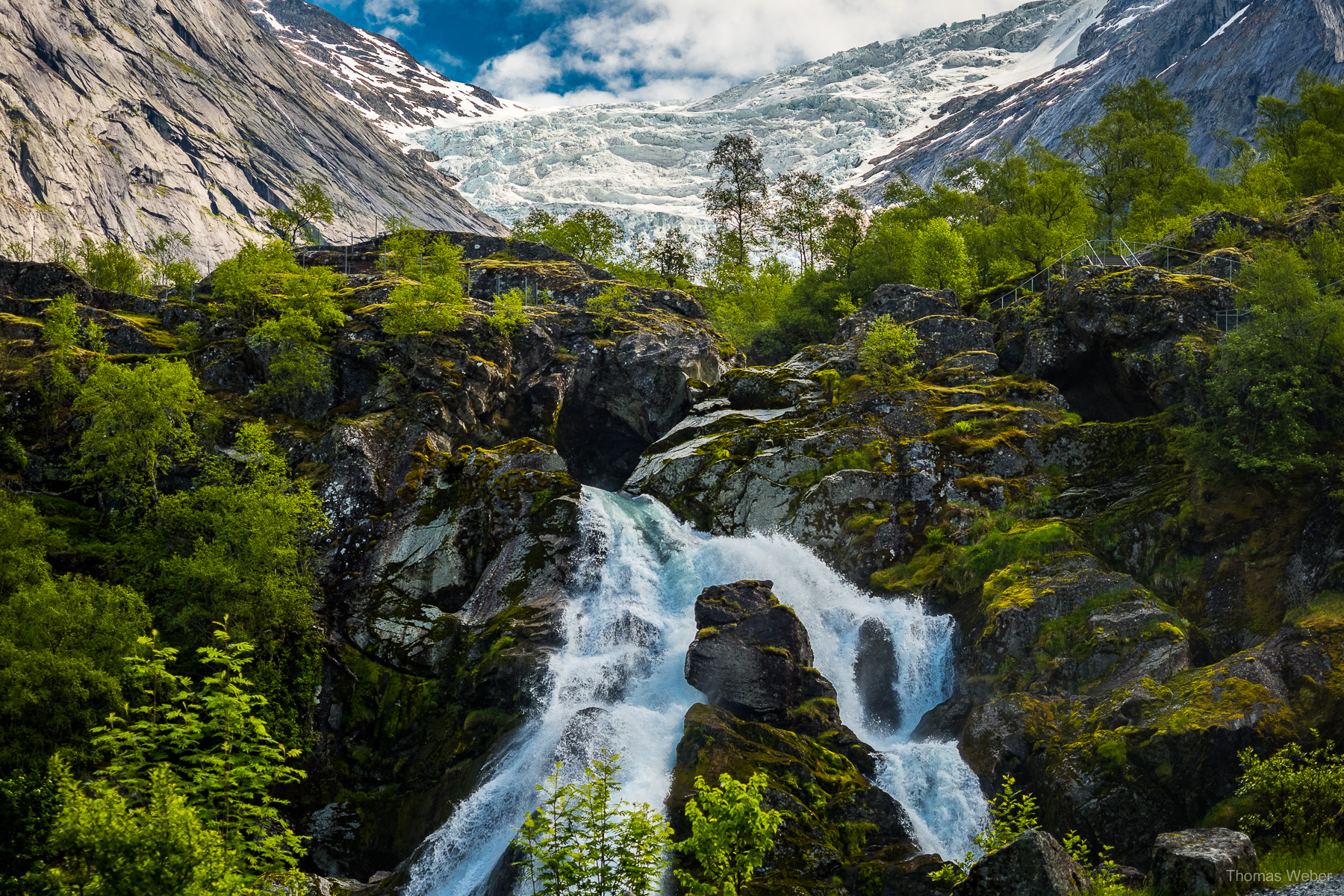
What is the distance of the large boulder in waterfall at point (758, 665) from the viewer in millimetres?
29359

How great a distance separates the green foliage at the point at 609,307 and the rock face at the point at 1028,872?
45.9 m

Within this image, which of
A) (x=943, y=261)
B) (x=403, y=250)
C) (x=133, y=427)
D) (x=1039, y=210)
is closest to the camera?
(x=133, y=427)

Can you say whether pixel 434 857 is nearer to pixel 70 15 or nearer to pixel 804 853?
pixel 804 853

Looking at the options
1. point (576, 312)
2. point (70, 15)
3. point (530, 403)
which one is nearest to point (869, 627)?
point (530, 403)

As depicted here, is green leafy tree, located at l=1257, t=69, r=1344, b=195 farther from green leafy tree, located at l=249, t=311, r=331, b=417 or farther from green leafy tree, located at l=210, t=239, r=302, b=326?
green leafy tree, located at l=210, t=239, r=302, b=326

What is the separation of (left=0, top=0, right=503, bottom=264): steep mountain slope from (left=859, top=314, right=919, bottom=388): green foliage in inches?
5233

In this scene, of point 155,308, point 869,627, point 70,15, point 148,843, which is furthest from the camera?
point 70,15

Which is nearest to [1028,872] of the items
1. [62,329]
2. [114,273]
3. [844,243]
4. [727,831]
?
[727,831]

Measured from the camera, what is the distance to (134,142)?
16075cm

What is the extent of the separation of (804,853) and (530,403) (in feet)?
114

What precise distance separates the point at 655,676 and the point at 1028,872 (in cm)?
1741

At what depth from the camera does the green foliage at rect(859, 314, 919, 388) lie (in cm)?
4816

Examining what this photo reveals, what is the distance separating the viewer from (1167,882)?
57.1 ft

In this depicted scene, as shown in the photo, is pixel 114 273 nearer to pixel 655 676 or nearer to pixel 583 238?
pixel 583 238
